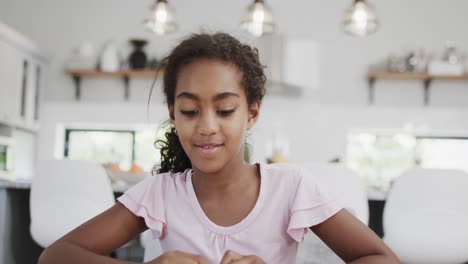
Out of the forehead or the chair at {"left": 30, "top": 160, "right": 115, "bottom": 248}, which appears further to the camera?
the chair at {"left": 30, "top": 160, "right": 115, "bottom": 248}

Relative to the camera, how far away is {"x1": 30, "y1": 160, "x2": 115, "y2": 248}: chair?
9.36 feet

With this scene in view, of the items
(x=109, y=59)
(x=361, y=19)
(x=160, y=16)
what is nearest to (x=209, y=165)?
(x=361, y=19)

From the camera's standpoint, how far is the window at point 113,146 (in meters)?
5.29

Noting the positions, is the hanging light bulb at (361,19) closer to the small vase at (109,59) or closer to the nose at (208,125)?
the small vase at (109,59)

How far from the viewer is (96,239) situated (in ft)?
3.17

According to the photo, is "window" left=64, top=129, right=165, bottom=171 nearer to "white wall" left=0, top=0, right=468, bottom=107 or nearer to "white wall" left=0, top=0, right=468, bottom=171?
"white wall" left=0, top=0, right=468, bottom=171

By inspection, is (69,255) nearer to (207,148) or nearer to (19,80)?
(207,148)

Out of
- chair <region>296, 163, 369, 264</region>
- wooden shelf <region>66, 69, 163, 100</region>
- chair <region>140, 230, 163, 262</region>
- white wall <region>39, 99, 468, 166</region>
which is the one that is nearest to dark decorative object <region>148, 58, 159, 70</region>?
wooden shelf <region>66, 69, 163, 100</region>

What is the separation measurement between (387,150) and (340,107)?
537 millimetres

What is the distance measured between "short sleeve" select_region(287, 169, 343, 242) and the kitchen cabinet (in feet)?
13.4

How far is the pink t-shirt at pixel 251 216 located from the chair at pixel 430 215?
1.94 m

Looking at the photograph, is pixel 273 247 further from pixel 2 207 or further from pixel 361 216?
pixel 2 207

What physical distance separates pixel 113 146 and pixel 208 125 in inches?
181

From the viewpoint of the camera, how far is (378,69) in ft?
17.5
